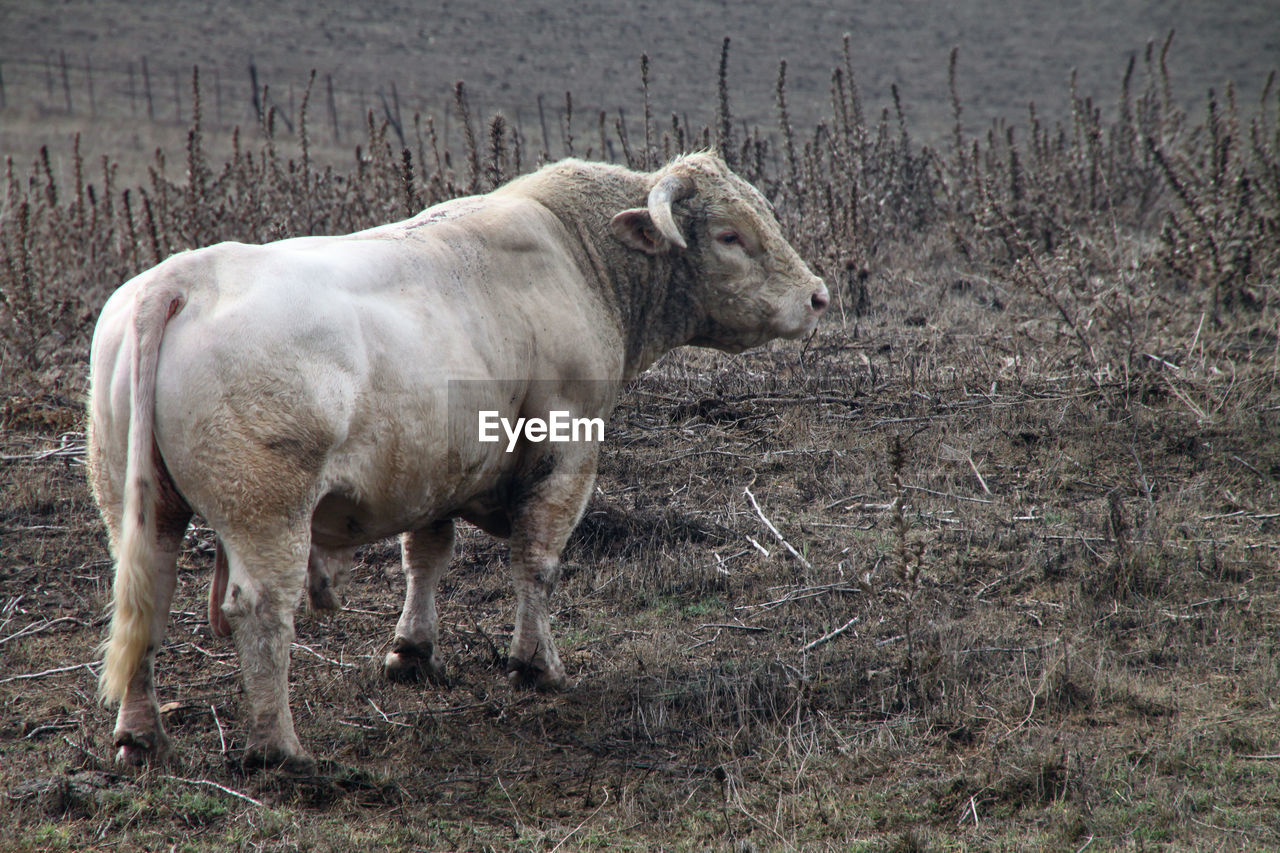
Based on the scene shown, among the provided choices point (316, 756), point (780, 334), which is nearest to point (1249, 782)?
point (780, 334)

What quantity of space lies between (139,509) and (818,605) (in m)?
3.08

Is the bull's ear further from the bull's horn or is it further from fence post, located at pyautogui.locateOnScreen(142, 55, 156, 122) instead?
fence post, located at pyautogui.locateOnScreen(142, 55, 156, 122)

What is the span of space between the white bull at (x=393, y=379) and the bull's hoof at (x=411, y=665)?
0.04 ft

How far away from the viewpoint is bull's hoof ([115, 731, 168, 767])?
3670 millimetres

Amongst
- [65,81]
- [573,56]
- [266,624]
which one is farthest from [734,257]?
[573,56]

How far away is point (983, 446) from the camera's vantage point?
659 cm

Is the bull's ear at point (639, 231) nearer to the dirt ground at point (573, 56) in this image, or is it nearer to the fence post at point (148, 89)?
the dirt ground at point (573, 56)

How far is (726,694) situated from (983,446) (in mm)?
3070

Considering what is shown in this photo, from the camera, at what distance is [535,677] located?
178 inches

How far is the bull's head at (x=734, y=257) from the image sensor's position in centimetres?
510

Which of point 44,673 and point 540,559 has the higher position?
point 540,559

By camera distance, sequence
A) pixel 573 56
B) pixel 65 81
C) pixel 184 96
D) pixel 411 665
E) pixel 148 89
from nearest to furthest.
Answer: pixel 411 665, pixel 65 81, pixel 148 89, pixel 184 96, pixel 573 56

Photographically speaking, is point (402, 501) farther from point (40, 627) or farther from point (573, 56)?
point (573, 56)

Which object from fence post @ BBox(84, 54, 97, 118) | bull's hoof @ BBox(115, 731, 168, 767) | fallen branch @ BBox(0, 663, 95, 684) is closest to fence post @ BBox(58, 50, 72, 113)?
fence post @ BBox(84, 54, 97, 118)
